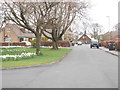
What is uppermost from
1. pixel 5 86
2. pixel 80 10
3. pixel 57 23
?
pixel 80 10

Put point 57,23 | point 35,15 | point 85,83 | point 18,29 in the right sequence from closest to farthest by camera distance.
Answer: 1. point 85,83
2. point 35,15
3. point 57,23
4. point 18,29

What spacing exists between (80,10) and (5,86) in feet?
86.7

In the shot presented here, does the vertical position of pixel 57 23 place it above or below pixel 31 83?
above

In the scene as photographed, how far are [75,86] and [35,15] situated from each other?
1696cm

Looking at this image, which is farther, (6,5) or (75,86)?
(6,5)

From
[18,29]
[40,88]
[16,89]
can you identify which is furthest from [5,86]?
[18,29]

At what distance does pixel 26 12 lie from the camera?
20.3 meters

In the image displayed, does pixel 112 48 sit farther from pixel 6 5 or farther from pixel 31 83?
pixel 31 83

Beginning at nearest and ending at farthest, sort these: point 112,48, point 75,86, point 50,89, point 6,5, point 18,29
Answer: point 50,89 < point 75,86 < point 6,5 < point 112,48 < point 18,29

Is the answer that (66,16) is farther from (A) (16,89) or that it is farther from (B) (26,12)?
(A) (16,89)

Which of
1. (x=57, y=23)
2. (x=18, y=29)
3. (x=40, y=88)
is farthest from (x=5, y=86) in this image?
(x=18, y=29)

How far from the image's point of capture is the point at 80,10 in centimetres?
3241

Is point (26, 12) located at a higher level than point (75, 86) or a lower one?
higher

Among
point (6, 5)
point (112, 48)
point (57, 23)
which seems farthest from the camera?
point (112, 48)
